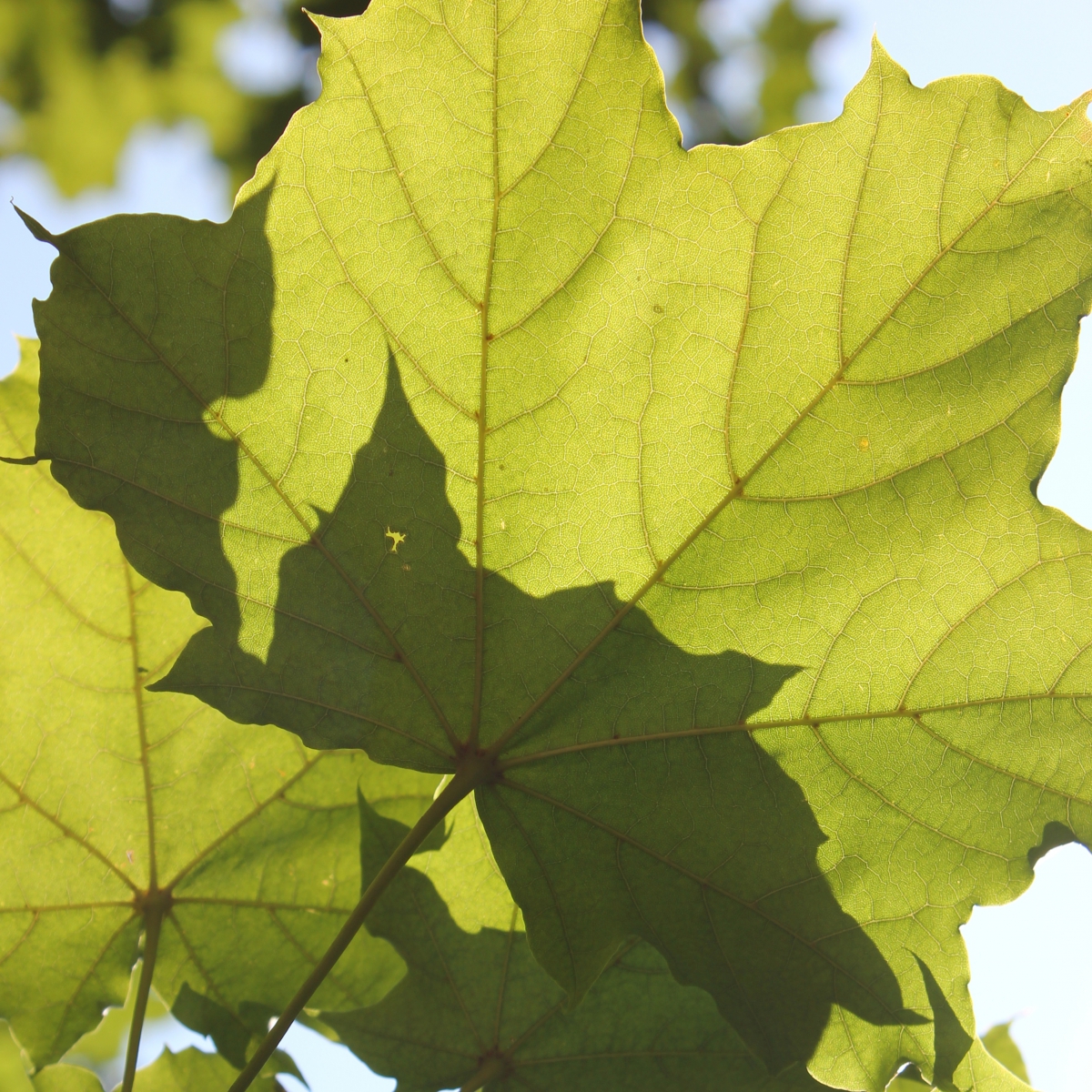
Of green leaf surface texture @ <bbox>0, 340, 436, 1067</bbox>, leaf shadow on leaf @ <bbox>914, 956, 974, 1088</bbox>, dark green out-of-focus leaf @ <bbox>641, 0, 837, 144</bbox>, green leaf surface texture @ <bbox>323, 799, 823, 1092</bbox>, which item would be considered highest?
dark green out-of-focus leaf @ <bbox>641, 0, 837, 144</bbox>

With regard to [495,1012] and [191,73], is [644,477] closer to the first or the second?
[495,1012]

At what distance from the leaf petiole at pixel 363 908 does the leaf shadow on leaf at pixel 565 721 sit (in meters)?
0.03

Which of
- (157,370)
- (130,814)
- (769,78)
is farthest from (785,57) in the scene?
(130,814)

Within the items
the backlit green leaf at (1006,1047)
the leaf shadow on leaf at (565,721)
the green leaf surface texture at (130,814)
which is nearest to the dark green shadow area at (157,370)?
the leaf shadow on leaf at (565,721)

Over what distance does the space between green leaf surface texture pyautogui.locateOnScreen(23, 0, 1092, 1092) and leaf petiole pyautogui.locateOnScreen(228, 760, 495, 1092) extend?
3cm

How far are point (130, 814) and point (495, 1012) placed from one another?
0.57 m

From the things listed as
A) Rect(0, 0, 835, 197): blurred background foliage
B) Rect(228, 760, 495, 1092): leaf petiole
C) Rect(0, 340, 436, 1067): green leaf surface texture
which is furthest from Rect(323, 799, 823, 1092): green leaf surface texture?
Rect(0, 0, 835, 197): blurred background foliage

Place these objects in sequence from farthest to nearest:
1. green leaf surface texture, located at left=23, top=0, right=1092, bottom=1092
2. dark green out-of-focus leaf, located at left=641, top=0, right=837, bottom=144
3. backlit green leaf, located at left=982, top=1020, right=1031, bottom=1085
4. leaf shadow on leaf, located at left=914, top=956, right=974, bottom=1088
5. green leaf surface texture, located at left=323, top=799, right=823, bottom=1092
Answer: dark green out-of-focus leaf, located at left=641, top=0, right=837, bottom=144
backlit green leaf, located at left=982, top=1020, right=1031, bottom=1085
green leaf surface texture, located at left=323, top=799, right=823, bottom=1092
leaf shadow on leaf, located at left=914, top=956, right=974, bottom=1088
green leaf surface texture, located at left=23, top=0, right=1092, bottom=1092

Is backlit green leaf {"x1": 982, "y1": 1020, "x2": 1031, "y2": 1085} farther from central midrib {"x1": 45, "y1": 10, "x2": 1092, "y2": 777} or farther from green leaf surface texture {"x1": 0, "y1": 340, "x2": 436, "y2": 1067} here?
central midrib {"x1": 45, "y1": 10, "x2": 1092, "y2": 777}

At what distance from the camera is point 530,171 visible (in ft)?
2.95

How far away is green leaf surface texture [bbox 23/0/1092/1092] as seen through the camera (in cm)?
89

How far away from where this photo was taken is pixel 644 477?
0.96 metres

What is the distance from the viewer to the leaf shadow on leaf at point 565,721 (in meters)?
0.98

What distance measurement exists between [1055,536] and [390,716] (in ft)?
2.41
